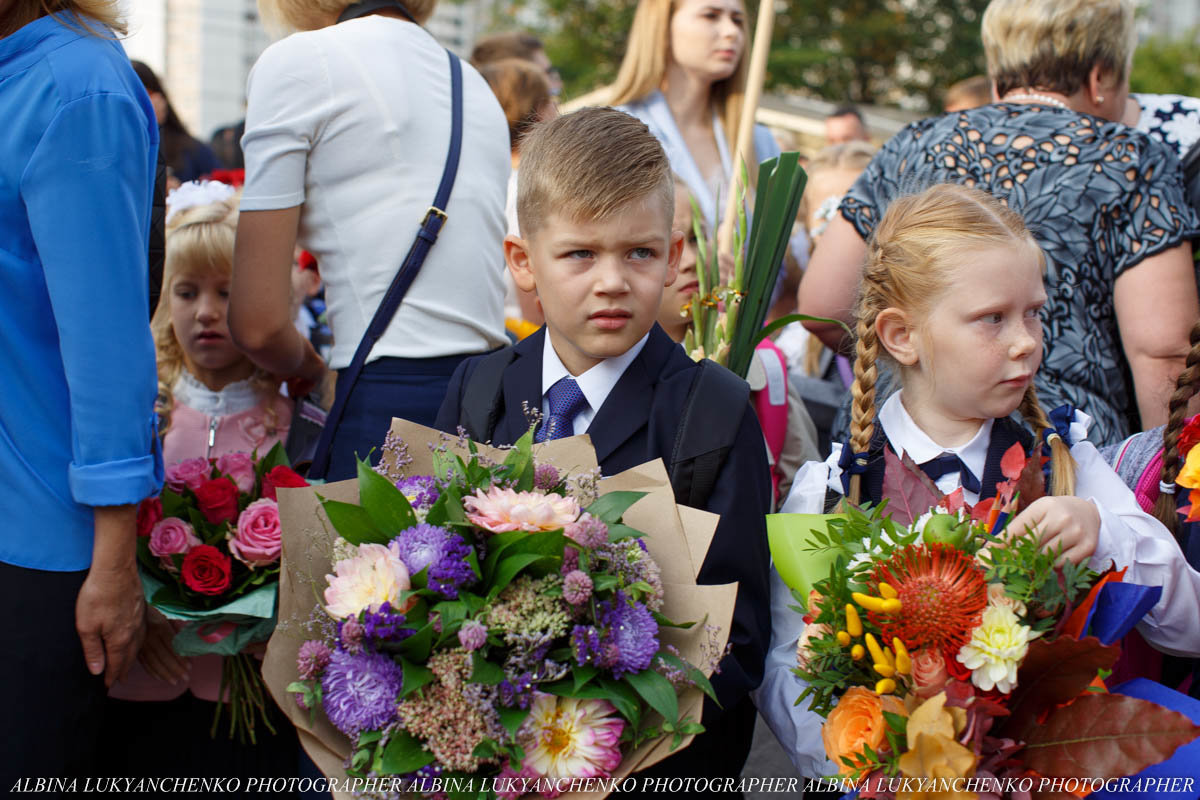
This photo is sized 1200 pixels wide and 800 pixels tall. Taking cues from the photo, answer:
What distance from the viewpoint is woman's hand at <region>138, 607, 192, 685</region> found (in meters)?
2.53

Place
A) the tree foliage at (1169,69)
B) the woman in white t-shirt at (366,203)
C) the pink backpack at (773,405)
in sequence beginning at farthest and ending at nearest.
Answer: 1. the tree foliage at (1169,69)
2. the pink backpack at (773,405)
3. the woman in white t-shirt at (366,203)

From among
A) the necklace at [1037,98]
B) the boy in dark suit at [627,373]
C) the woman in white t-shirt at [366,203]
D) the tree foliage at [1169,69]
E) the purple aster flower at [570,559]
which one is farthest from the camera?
the tree foliage at [1169,69]

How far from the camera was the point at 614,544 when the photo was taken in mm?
1723

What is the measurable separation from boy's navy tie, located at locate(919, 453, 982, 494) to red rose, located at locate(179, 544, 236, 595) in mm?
1544

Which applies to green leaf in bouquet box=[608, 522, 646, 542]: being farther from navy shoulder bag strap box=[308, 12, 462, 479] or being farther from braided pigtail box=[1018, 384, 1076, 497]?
navy shoulder bag strap box=[308, 12, 462, 479]

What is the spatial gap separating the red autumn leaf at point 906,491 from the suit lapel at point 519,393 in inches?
28.3

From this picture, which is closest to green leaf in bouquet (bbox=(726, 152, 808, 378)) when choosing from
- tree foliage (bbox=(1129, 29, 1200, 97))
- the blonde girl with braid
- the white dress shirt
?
the blonde girl with braid

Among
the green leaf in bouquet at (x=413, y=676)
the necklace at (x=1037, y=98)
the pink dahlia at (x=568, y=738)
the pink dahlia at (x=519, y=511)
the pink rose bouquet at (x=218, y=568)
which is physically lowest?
the pink rose bouquet at (x=218, y=568)

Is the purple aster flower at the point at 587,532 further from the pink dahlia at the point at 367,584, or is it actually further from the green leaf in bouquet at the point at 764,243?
the green leaf in bouquet at the point at 764,243

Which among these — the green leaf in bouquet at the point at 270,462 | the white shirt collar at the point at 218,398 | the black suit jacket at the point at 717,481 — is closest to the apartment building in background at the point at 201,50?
the white shirt collar at the point at 218,398

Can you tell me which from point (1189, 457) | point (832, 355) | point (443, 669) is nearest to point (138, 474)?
point (443, 669)

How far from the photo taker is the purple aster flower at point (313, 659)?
5.52 feet

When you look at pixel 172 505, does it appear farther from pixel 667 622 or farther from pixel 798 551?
pixel 798 551

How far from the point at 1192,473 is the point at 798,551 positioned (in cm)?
74
